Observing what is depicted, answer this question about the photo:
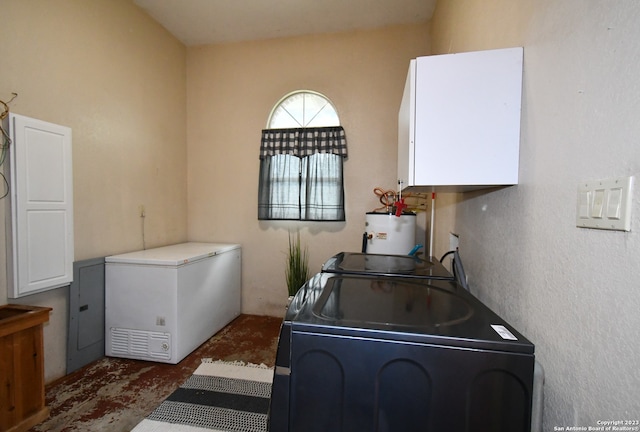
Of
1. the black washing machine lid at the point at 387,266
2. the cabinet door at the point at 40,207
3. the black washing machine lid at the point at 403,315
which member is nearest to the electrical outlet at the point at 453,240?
the black washing machine lid at the point at 387,266

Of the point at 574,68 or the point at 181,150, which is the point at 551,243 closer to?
the point at 574,68

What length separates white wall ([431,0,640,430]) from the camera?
519 mm

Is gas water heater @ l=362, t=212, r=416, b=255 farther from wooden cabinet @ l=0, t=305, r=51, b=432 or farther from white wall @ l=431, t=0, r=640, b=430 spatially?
wooden cabinet @ l=0, t=305, r=51, b=432

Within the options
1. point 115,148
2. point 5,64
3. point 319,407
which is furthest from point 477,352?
point 115,148

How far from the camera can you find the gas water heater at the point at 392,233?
2.16 meters

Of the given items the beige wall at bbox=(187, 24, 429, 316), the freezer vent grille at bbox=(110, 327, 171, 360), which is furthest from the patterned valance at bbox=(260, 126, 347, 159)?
the freezer vent grille at bbox=(110, 327, 171, 360)

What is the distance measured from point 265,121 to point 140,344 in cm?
251

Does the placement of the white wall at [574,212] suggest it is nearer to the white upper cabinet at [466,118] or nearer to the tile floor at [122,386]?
the white upper cabinet at [466,118]

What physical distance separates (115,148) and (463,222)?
9.49 ft

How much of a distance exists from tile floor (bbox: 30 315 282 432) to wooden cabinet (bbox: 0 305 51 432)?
4.4 inches

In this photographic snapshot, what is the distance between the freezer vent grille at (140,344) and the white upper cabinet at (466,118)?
7.60 ft

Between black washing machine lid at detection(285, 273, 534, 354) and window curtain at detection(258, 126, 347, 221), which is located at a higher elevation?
window curtain at detection(258, 126, 347, 221)

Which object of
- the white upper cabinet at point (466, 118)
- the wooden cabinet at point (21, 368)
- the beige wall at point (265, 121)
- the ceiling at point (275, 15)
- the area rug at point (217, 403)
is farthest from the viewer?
the beige wall at point (265, 121)

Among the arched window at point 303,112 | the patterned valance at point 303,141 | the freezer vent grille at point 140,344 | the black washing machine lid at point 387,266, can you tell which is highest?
the arched window at point 303,112
